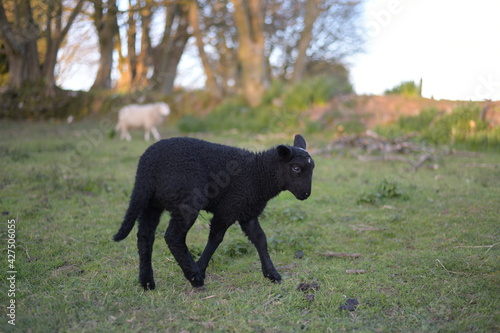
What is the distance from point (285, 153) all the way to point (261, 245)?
999 millimetres

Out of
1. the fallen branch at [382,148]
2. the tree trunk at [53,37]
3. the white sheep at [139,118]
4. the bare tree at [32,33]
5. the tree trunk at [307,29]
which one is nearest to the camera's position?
the fallen branch at [382,148]

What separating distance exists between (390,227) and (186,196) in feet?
10.7

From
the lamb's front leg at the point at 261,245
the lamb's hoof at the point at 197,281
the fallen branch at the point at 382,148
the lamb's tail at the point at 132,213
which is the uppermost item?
the fallen branch at the point at 382,148

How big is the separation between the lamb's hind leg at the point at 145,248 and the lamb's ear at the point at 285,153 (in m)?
1.47

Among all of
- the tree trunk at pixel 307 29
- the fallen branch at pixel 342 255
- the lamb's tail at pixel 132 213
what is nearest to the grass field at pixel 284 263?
the fallen branch at pixel 342 255

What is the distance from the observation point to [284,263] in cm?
468

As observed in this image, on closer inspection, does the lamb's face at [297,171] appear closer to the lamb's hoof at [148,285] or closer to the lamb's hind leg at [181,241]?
the lamb's hind leg at [181,241]

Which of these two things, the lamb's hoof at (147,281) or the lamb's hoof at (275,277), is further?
the lamb's hoof at (275,277)

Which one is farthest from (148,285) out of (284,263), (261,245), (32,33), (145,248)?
(32,33)

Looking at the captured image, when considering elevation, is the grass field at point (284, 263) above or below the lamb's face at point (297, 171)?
below

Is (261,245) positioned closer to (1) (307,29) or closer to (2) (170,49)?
(1) (307,29)

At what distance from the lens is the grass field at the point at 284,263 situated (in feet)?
10.9

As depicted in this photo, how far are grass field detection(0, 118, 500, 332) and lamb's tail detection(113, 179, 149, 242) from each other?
54cm

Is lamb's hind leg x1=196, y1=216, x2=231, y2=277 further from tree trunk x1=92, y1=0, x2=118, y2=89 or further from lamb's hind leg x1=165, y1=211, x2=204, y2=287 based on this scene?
tree trunk x1=92, y1=0, x2=118, y2=89
